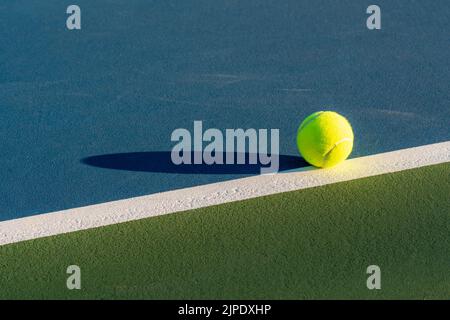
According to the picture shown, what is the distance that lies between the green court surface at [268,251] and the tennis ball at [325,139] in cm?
27

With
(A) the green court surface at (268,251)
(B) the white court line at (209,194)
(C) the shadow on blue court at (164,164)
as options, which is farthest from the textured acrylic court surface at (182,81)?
(A) the green court surface at (268,251)

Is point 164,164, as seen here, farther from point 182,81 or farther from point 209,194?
point 182,81

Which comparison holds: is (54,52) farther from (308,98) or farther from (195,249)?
(195,249)

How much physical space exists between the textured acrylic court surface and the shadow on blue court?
0.09 feet

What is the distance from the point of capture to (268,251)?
5332 millimetres

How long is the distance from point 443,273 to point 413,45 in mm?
3658

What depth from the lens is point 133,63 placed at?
7949 mm

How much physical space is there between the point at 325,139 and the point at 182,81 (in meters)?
2.12

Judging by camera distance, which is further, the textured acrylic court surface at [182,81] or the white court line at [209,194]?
the textured acrylic court surface at [182,81]

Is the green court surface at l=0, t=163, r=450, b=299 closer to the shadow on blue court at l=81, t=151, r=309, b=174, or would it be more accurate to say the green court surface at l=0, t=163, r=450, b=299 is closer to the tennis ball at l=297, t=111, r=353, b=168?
the tennis ball at l=297, t=111, r=353, b=168

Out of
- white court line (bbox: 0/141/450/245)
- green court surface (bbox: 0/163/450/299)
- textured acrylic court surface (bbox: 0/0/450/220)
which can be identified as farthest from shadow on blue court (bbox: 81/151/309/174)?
green court surface (bbox: 0/163/450/299)

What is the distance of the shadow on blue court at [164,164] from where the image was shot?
628cm

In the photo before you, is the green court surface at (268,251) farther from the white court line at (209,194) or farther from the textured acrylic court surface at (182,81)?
the textured acrylic court surface at (182,81)
